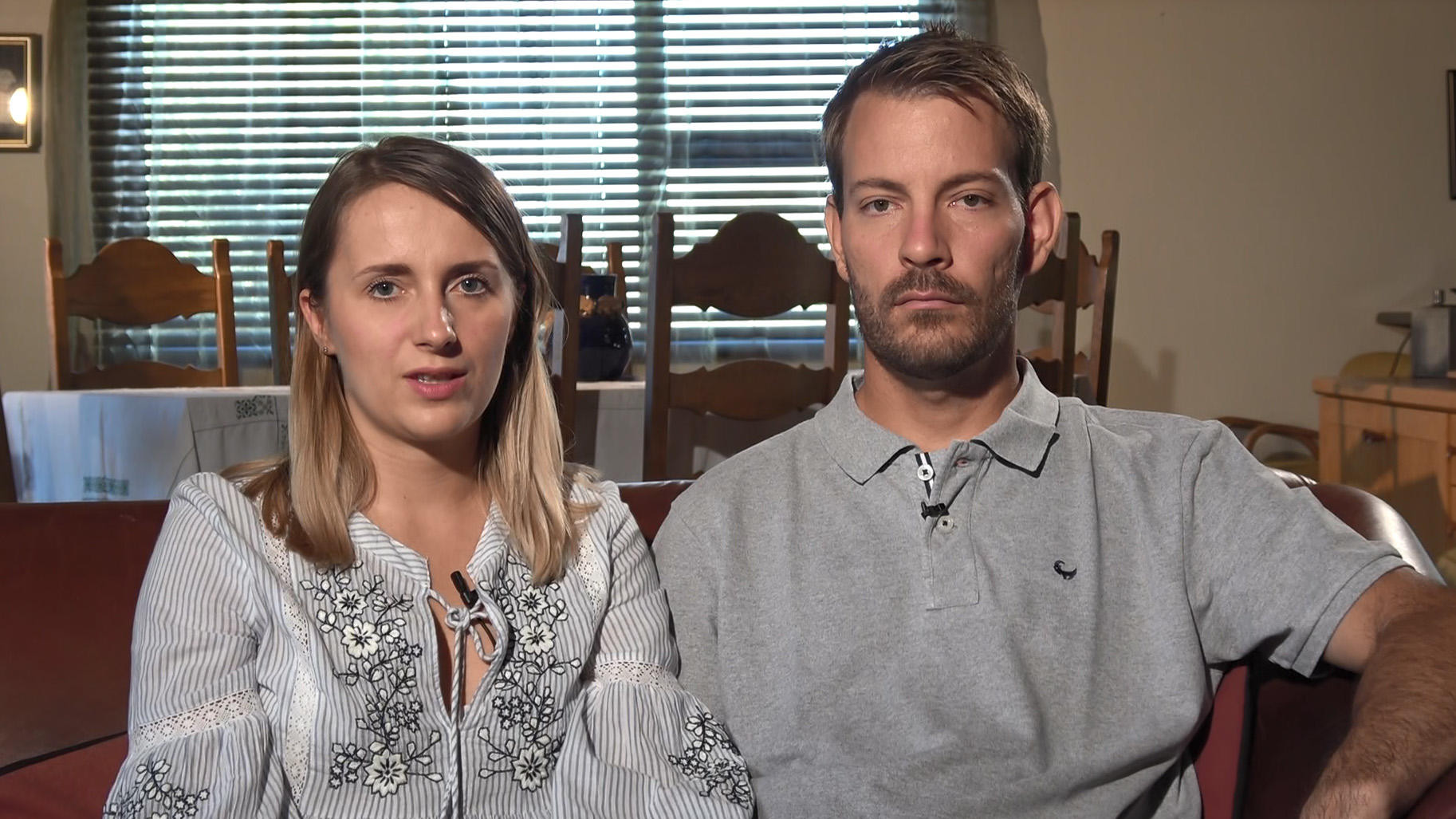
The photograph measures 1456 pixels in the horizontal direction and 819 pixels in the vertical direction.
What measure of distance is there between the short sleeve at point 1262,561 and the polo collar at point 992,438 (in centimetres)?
14

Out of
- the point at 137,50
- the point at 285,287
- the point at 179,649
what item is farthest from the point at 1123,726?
the point at 137,50

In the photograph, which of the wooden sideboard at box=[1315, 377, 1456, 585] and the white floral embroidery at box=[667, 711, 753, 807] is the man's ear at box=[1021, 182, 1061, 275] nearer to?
the white floral embroidery at box=[667, 711, 753, 807]

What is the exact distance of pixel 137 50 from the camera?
3.97 metres

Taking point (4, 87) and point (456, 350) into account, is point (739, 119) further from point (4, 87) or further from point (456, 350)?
point (456, 350)

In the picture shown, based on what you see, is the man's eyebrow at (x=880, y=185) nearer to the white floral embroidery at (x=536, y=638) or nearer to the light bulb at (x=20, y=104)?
the white floral embroidery at (x=536, y=638)

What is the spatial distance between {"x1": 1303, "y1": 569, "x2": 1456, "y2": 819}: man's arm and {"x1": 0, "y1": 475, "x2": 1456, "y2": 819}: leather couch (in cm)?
9

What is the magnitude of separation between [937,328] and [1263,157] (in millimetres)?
3214

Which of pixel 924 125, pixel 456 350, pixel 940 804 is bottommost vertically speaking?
pixel 940 804

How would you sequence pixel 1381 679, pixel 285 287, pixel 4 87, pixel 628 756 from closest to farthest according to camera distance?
1. pixel 1381 679
2. pixel 628 756
3. pixel 285 287
4. pixel 4 87

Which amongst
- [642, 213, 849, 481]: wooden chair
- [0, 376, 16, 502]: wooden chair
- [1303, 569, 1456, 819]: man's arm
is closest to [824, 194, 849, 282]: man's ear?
[1303, 569, 1456, 819]: man's arm

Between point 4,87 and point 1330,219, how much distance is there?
13.5 feet

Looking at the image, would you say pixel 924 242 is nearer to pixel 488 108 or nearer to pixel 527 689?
pixel 527 689

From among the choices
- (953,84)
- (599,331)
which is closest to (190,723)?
(953,84)

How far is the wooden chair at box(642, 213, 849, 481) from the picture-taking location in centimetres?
225
